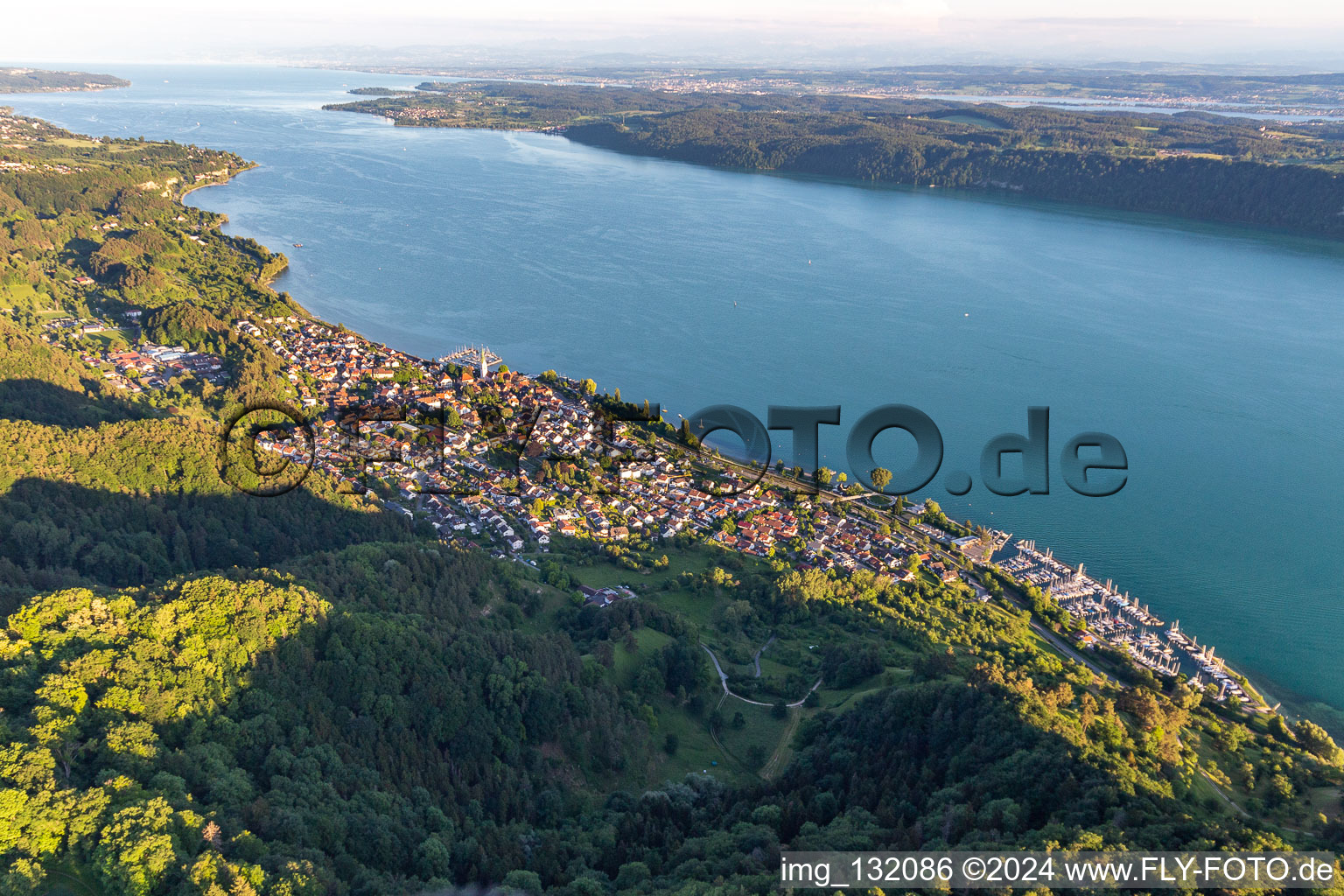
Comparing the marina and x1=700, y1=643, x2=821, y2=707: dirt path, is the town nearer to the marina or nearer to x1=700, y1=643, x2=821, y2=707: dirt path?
the marina

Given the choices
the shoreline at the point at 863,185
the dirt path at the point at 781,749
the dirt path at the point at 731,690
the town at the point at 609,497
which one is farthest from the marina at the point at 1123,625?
the dirt path at the point at 781,749

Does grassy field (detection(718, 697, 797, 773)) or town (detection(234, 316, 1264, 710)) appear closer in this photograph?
grassy field (detection(718, 697, 797, 773))

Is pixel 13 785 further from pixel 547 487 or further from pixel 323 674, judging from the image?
pixel 547 487

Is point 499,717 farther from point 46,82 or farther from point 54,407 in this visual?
point 46,82

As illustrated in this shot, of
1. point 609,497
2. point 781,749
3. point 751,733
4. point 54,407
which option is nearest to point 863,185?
point 609,497

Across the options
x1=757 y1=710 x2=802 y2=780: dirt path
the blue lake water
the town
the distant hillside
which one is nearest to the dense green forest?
x1=757 y1=710 x2=802 y2=780: dirt path

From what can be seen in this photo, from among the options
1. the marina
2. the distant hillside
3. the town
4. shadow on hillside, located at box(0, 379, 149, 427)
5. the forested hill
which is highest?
the distant hillside

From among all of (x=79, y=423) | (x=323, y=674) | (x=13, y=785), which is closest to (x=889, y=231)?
(x=79, y=423)
